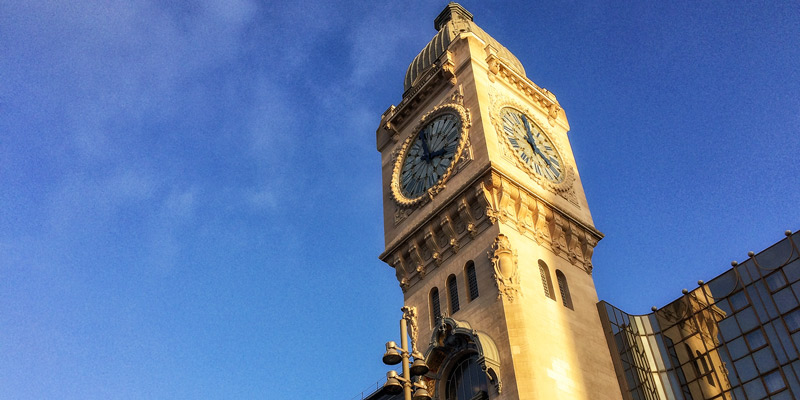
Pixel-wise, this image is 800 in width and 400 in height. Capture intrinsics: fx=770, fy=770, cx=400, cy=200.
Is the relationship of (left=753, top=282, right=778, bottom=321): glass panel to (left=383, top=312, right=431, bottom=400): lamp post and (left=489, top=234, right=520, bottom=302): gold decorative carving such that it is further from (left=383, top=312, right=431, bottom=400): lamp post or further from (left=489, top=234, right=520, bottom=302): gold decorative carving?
(left=383, top=312, right=431, bottom=400): lamp post

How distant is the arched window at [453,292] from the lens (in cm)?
3891

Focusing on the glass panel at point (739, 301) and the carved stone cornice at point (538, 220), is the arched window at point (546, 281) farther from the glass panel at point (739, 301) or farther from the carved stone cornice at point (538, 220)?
the glass panel at point (739, 301)

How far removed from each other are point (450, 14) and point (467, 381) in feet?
103

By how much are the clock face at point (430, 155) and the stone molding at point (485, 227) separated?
122 inches

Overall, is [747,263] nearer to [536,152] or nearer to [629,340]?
[629,340]

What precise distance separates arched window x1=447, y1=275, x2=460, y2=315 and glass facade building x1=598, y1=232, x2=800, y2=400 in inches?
300

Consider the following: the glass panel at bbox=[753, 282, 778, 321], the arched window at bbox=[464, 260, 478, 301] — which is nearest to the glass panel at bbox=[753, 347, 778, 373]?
the glass panel at bbox=[753, 282, 778, 321]

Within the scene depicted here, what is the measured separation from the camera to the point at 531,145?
4506 centimetres

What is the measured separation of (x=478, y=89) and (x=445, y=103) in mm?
2665

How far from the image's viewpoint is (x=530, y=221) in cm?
4009

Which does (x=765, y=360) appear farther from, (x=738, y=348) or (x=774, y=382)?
(x=738, y=348)

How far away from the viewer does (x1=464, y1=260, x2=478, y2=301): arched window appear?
125 ft

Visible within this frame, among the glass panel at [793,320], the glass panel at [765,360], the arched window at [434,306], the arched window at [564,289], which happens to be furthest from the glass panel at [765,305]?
the arched window at [434,306]

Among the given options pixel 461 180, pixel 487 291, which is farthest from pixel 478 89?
pixel 487 291
